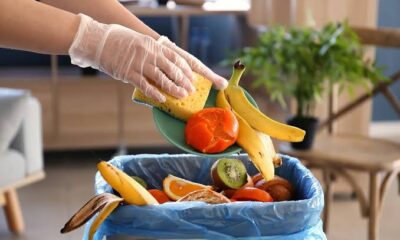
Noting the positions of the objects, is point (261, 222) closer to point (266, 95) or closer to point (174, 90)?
point (174, 90)

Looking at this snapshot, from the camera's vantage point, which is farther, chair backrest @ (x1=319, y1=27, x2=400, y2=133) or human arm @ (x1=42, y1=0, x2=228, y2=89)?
chair backrest @ (x1=319, y1=27, x2=400, y2=133)

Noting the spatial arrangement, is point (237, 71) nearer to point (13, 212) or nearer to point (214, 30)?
point (13, 212)

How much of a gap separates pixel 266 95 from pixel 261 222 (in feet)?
9.42

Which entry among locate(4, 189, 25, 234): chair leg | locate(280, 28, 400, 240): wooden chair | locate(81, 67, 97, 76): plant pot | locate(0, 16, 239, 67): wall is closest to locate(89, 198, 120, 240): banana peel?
locate(280, 28, 400, 240): wooden chair

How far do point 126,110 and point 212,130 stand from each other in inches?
113

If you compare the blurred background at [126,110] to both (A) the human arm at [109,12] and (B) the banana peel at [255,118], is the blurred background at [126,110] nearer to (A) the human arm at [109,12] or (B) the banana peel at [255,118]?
(A) the human arm at [109,12]

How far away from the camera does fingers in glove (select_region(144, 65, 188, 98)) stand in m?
1.32

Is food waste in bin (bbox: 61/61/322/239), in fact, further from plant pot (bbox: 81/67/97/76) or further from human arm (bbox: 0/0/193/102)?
plant pot (bbox: 81/67/97/76)

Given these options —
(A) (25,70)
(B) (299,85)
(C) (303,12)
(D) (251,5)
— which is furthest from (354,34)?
(A) (25,70)

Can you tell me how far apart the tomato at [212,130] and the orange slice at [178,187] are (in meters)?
0.16

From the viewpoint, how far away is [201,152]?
4.42 feet

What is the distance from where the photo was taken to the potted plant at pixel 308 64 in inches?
107

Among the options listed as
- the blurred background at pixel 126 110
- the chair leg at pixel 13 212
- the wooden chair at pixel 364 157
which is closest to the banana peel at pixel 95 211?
the wooden chair at pixel 364 157

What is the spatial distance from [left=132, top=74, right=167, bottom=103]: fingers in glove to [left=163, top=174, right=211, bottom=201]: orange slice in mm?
224
